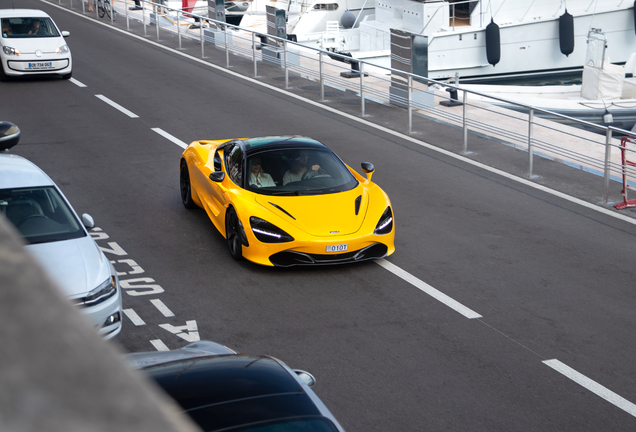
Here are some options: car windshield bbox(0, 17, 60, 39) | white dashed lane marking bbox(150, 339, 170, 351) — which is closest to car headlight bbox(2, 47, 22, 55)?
car windshield bbox(0, 17, 60, 39)

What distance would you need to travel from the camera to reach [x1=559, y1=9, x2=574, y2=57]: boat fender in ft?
109

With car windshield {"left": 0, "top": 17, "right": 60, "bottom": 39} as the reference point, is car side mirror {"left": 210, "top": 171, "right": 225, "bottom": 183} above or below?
below

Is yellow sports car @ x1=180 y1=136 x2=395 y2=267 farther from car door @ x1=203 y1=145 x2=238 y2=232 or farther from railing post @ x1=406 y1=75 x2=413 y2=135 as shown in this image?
railing post @ x1=406 y1=75 x2=413 y2=135

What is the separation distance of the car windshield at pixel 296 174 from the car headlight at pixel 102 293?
9.59 feet

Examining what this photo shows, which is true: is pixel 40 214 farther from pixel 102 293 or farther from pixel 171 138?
pixel 171 138

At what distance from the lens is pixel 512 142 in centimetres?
1559

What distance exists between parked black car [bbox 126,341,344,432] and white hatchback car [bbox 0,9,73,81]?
18005 millimetres

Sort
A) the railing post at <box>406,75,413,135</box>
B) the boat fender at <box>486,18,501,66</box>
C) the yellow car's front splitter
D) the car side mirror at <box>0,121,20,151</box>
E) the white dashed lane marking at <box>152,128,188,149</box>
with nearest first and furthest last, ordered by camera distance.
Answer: the yellow car's front splitter → the car side mirror at <box>0,121,20,151</box> → the white dashed lane marking at <box>152,128,188,149</box> → the railing post at <box>406,75,413,135</box> → the boat fender at <box>486,18,501,66</box>

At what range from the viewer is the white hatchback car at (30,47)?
20.1 metres

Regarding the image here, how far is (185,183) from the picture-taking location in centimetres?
1127

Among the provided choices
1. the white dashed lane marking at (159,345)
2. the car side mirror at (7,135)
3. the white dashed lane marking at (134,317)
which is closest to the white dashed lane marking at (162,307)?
the white dashed lane marking at (134,317)

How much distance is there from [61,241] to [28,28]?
15479 mm

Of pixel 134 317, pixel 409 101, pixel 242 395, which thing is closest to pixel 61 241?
pixel 134 317

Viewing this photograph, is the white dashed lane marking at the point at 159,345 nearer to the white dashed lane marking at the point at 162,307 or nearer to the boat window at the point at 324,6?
the white dashed lane marking at the point at 162,307
